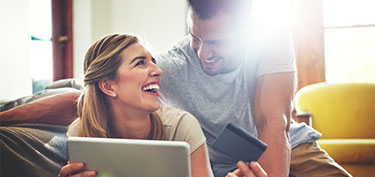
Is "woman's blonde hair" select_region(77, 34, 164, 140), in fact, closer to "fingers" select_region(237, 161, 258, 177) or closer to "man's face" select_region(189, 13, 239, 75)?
"man's face" select_region(189, 13, 239, 75)

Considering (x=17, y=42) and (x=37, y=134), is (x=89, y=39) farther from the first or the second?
(x=37, y=134)

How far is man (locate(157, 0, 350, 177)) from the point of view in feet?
3.67

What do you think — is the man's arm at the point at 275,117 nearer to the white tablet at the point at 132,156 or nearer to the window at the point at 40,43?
the white tablet at the point at 132,156

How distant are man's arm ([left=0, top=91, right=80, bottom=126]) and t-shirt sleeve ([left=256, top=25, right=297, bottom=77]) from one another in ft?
1.80

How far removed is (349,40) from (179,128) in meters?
2.55

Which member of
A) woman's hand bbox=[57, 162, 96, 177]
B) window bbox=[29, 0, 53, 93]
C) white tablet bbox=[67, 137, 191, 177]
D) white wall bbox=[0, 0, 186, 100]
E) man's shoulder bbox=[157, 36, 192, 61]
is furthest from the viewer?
white wall bbox=[0, 0, 186, 100]

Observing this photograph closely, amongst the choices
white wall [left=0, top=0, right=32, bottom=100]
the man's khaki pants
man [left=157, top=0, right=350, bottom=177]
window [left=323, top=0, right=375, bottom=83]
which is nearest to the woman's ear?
man [left=157, top=0, right=350, bottom=177]

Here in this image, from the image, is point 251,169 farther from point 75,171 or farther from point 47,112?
point 47,112

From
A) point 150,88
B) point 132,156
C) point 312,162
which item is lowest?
point 312,162

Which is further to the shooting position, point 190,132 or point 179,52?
point 179,52

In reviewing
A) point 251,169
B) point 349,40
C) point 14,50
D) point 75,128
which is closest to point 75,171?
point 75,128

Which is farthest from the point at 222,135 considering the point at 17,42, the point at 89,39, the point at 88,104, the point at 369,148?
the point at 89,39

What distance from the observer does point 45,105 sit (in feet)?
4.01

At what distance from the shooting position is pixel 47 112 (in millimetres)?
1212
